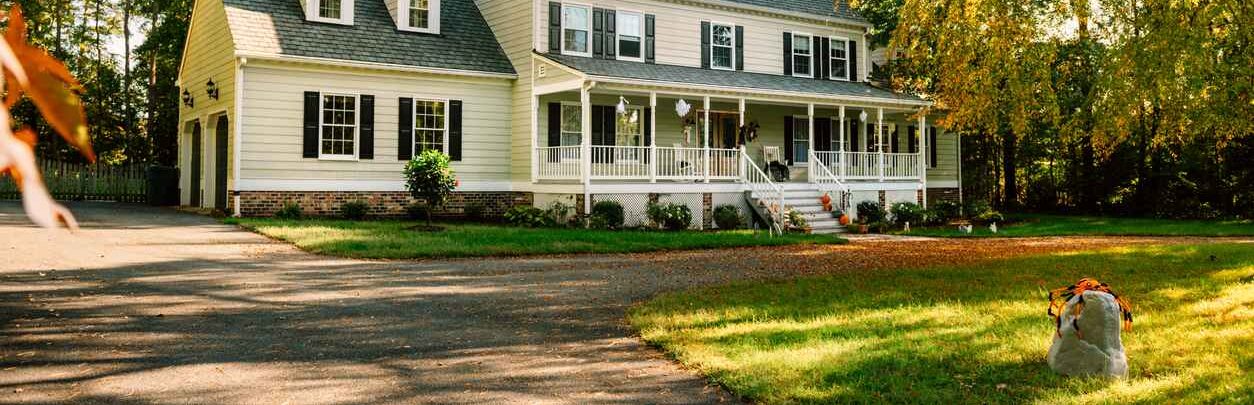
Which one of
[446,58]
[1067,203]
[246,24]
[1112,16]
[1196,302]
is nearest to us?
[1196,302]

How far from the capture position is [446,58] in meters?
23.4

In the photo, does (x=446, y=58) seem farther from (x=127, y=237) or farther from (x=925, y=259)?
(x=925, y=259)

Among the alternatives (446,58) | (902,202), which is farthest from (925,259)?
(446,58)

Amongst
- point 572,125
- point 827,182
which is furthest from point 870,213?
point 572,125

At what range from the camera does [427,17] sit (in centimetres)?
2428

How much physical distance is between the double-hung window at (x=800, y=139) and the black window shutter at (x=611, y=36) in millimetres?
6650

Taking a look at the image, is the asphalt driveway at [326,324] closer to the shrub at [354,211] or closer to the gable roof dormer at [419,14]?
the shrub at [354,211]

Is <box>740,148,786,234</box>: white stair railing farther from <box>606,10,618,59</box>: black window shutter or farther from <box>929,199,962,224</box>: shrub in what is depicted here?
<box>929,199,962,224</box>: shrub

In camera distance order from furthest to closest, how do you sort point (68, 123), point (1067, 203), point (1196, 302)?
point (1067, 203) → point (1196, 302) → point (68, 123)

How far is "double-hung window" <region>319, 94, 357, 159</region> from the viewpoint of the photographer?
21734 mm

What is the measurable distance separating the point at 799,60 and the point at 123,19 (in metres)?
29.2

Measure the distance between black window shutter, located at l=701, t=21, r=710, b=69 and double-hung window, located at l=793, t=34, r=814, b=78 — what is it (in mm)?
3142

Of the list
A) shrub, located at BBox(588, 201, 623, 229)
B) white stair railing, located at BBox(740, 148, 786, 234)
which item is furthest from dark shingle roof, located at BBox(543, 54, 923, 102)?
shrub, located at BBox(588, 201, 623, 229)

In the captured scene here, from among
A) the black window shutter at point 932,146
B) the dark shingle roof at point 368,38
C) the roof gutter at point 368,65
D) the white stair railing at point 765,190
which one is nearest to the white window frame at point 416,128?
the roof gutter at point 368,65
